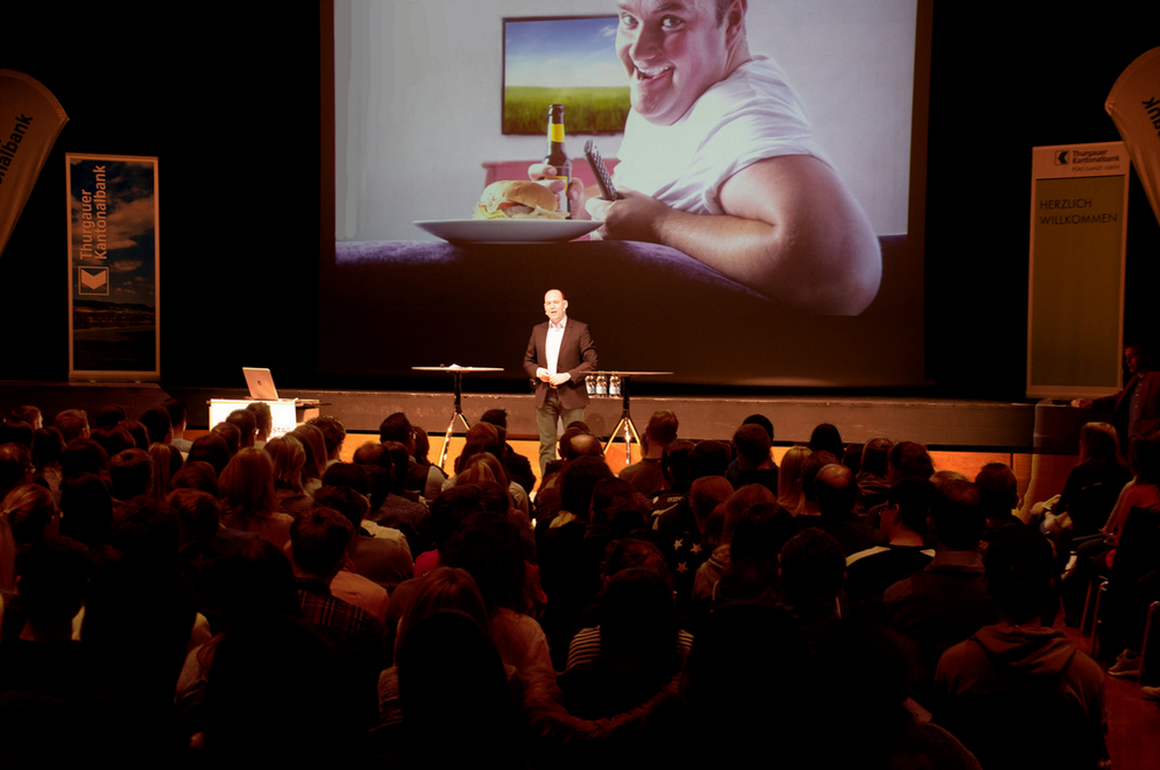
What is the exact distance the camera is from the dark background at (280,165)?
7742 mm

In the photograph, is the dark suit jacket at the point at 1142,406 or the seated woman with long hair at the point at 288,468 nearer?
the seated woman with long hair at the point at 288,468

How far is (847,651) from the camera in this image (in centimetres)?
125

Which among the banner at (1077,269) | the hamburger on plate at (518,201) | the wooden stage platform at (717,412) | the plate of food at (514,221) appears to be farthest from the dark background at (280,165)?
the hamburger on plate at (518,201)

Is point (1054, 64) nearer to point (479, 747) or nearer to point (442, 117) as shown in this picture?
point (442, 117)

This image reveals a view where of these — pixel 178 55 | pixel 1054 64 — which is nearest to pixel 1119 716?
pixel 1054 64

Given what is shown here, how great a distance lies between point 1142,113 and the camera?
20.7 feet

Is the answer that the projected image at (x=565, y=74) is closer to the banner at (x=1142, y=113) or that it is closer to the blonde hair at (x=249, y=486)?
the banner at (x=1142, y=113)

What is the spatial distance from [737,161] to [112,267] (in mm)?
5546

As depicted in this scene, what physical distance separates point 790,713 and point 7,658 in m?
1.39

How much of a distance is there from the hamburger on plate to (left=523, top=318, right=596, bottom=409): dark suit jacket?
177cm

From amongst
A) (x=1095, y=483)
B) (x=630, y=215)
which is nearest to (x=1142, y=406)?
(x=1095, y=483)

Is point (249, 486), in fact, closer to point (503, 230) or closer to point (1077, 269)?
point (503, 230)

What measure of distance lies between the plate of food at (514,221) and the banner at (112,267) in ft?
8.08

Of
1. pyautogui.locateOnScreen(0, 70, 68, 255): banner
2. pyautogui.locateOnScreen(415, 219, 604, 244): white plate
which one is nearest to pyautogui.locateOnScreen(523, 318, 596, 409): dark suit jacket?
pyautogui.locateOnScreen(415, 219, 604, 244): white plate
